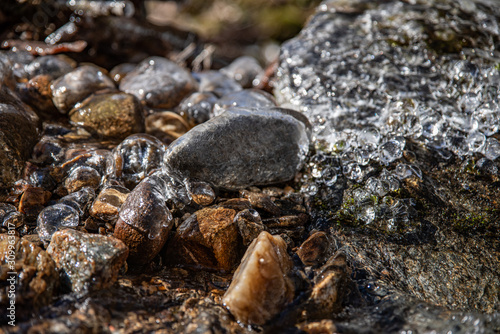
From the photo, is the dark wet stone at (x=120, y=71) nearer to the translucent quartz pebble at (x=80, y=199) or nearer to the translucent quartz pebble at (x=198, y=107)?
the translucent quartz pebble at (x=198, y=107)

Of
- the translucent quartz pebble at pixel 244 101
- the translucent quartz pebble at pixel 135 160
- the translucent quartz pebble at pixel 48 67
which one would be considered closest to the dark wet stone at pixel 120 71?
the translucent quartz pebble at pixel 48 67

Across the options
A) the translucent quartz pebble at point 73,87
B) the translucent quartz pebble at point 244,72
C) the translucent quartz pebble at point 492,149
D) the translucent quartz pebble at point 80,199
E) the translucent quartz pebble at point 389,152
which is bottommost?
the translucent quartz pebble at point 492,149

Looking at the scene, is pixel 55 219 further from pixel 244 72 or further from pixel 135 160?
pixel 244 72

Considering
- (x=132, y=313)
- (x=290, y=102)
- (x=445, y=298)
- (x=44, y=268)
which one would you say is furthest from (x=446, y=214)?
(x=44, y=268)

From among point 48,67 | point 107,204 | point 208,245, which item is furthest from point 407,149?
point 48,67

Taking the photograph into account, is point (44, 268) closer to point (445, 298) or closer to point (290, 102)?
point (445, 298)
